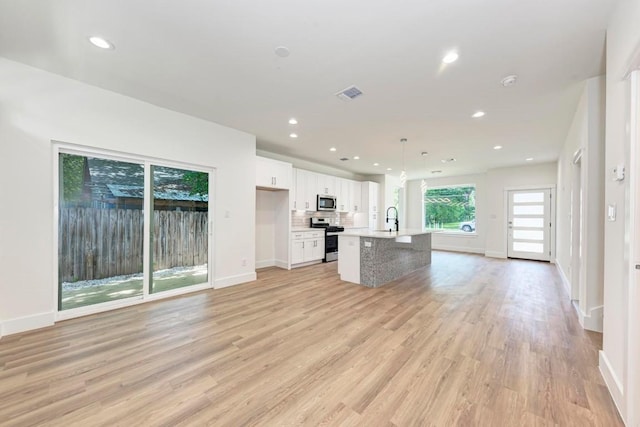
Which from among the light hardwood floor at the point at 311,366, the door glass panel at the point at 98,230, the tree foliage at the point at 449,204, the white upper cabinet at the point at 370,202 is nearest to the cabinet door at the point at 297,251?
the light hardwood floor at the point at 311,366

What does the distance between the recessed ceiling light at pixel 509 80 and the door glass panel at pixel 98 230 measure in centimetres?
474

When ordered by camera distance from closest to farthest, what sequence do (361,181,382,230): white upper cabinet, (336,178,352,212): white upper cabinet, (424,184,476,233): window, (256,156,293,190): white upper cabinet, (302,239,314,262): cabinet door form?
(256,156,293,190): white upper cabinet, (302,239,314,262): cabinet door, (336,178,352,212): white upper cabinet, (361,181,382,230): white upper cabinet, (424,184,476,233): window

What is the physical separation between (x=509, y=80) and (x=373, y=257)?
117 inches

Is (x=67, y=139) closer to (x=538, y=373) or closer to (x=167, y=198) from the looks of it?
(x=167, y=198)

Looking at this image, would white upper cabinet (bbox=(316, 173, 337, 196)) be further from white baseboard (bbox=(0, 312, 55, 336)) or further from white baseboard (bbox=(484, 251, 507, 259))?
white baseboard (bbox=(0, 312, 55, 336))

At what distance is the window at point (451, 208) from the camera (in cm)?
868

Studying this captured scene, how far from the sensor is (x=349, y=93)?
313cm

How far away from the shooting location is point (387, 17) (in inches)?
76.5

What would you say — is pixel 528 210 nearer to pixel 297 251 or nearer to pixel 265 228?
pixel 297 251

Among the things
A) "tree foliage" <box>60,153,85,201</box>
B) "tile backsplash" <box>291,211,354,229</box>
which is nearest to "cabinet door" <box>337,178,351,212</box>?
"tile backsplash" <box>291,211,354,229</box>

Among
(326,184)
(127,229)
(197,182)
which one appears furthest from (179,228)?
(326,184)

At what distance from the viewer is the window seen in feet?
28.5

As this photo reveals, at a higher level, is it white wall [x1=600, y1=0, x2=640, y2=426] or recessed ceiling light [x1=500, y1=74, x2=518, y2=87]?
recessed ceiling light [x1=500, y1=74, x2=518, y2=87]

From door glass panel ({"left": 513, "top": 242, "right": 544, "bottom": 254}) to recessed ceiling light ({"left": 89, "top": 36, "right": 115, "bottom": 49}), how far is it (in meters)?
9.41
